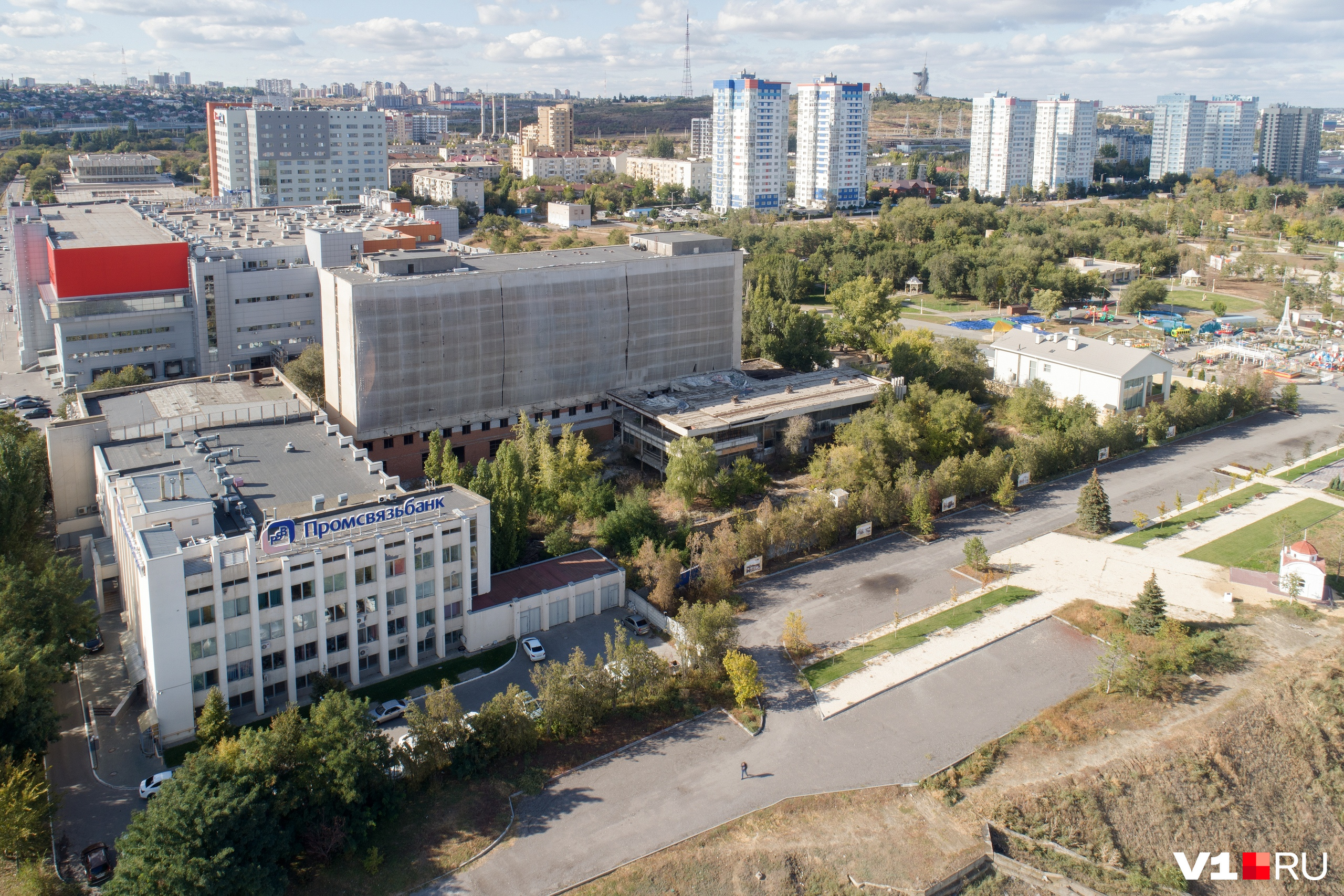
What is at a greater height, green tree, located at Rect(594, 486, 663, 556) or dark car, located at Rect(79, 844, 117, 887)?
green tree, located at Rect(594, 486, 663, 556)

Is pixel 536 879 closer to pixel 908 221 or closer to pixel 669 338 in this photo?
pixel 669 338

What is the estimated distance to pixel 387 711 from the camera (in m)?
29.1

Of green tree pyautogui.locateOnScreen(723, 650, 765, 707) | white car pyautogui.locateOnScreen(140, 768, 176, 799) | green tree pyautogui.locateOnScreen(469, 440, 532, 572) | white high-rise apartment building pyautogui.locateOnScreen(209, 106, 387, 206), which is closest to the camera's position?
white car pyautogui.locateOnScreen(140, 768, 176, 799)

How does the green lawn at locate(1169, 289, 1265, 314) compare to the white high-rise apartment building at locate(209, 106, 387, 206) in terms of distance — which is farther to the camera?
the white high-rise apartment building at locate(209, 106, 387, 206)

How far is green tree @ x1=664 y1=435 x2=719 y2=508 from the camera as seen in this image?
42281mm

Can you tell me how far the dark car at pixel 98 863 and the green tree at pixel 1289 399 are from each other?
64581mm

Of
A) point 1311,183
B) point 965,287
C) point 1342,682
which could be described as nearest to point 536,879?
point 1342,682

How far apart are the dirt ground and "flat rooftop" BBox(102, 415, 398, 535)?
16467 mm

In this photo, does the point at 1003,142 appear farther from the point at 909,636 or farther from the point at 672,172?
the point at 909,636

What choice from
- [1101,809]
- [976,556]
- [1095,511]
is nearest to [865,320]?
[1095,511]

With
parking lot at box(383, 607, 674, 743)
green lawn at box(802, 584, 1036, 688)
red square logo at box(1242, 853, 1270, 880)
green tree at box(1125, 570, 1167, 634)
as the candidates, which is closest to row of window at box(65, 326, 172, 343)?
parking lot at box(383, 607, 674, 743)

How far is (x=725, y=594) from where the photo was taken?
3647 cm

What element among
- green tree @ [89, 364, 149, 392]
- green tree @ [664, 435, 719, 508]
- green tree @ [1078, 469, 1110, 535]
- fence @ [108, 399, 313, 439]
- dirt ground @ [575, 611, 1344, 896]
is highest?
fence @ [108, 399, 313, 439]

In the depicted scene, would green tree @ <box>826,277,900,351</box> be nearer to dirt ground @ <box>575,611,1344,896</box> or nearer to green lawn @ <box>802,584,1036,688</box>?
green lawn @ <box>802,584,1036,688</box>
